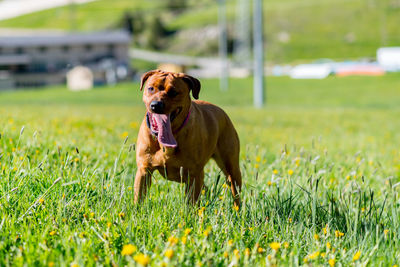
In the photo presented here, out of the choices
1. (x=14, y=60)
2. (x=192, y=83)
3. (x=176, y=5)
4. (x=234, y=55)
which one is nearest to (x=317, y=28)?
(x=234, y=55)

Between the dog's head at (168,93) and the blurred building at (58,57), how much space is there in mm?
80336

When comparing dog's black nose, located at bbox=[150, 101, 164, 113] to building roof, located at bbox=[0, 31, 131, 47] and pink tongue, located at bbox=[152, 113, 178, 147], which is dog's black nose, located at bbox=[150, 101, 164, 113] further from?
building roof, located at bbox=[0, 31, 131, 47]

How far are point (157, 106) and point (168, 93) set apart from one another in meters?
0.18

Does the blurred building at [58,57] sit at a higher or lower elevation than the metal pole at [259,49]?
lower

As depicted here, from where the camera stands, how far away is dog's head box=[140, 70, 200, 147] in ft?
10.6

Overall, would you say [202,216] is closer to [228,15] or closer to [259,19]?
[259,19]

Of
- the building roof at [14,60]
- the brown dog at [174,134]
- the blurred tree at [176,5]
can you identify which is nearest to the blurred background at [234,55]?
the building roof at [14,60]

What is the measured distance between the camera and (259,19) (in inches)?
914

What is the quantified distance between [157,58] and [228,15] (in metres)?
23.3

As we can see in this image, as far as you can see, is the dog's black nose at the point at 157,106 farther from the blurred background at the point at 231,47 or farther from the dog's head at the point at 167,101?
the blurred background at the point at 231,47

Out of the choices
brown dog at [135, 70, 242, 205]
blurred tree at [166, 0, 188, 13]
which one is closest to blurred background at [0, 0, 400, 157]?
blurred tree at [166, 0, 188, 13]

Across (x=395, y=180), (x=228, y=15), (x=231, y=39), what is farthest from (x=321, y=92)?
(x=228, y=15)

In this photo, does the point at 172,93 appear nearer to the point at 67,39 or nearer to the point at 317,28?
the point at 67,39

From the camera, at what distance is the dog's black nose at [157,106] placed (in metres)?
3.17
